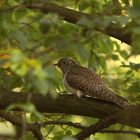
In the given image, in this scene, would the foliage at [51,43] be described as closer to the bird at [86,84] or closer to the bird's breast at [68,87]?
the bird at [86,84]

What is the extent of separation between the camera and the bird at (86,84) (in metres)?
8.10

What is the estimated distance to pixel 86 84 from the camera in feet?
28.5

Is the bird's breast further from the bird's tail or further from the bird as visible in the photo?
the bird's tail

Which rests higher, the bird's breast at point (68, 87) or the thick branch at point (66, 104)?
the bird's breast at point (68, 87)

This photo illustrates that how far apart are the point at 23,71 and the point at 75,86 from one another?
4.56 m

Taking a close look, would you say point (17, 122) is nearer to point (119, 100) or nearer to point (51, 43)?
point (119, 100)

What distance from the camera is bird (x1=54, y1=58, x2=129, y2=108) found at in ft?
26.6

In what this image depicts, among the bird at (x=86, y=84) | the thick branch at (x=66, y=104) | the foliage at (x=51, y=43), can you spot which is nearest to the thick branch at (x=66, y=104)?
the thick branch at (x=66, y=104)

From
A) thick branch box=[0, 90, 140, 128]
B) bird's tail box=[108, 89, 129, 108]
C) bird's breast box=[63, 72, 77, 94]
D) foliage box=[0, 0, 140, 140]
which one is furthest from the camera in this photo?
bird's breast box=[63, 72, 77, 94]

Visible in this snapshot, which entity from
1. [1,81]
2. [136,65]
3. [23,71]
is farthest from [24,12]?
[23,71]

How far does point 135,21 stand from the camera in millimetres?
4836

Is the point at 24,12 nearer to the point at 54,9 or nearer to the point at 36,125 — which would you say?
the point at 54,9

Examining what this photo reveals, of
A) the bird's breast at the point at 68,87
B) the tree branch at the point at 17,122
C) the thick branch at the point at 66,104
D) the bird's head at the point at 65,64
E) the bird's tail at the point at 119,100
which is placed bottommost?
the tree branch at the point at 17,122

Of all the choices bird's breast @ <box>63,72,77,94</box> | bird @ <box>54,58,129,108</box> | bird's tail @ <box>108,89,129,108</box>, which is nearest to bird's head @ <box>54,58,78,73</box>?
bird @ <box>54,58,129,108</box>
